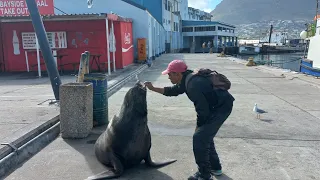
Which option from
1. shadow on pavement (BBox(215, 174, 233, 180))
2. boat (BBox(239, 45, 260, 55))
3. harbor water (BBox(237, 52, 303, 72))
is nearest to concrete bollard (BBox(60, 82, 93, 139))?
shadow on pavement (BBox(215, 174, 233, 180))

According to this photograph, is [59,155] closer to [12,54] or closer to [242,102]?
[242,102]

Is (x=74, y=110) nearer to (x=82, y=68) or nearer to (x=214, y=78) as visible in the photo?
(x=82, y=68)

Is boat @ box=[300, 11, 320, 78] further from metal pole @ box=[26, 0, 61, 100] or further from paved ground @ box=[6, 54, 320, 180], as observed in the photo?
metal pole @ box=[26, 0, 61, 100]

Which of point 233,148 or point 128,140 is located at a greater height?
point 128,140

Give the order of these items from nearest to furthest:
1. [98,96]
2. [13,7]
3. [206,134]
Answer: [206,134] < [98,96] < [13,7]

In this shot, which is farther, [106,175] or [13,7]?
[13,7]

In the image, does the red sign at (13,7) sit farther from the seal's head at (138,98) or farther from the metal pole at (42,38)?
the seal's head at (138,98)

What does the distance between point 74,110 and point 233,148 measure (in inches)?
116

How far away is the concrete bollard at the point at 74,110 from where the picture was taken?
5.43m

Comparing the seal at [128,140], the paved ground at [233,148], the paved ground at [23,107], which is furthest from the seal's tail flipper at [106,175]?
the paved ground at [23,107]

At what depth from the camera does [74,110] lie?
5445 mm

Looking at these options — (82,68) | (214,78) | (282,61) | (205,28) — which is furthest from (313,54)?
(205,28)

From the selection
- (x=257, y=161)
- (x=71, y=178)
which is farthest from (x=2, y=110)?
(x=257, y=161)

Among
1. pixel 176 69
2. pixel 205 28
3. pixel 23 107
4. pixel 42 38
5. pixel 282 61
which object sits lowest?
pixel 282 61
